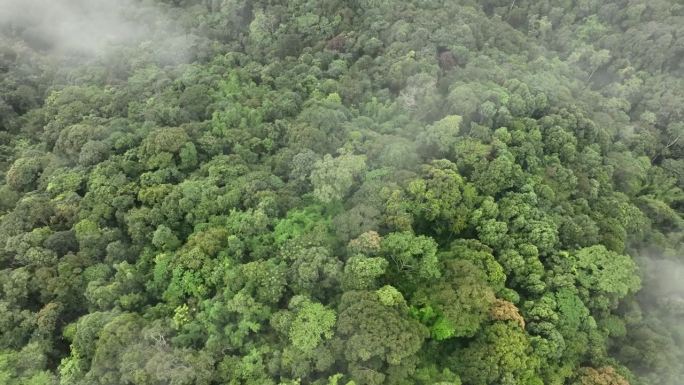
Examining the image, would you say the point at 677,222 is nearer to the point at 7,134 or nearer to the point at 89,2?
the point at 7,134

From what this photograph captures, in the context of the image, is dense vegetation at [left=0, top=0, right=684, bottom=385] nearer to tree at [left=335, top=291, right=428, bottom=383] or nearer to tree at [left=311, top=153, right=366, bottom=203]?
tree at [left=335, top=291, right=428, bottom=383]

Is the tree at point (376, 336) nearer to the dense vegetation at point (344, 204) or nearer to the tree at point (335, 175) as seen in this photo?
the dense vegetation at point (344, 204)

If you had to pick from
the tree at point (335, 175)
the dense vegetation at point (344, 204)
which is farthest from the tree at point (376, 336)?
the tree at point (335, 175)

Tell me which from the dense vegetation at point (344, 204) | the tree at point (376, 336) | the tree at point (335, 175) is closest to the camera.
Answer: the tree at point (376, 336)

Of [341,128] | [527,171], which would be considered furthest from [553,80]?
[341,128]

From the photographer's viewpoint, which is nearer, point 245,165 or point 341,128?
point 245,165

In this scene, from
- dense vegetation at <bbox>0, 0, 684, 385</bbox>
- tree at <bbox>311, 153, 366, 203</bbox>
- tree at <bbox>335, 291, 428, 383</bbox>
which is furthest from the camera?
tree at <bbox>311, 153, 366, 203</bbox>

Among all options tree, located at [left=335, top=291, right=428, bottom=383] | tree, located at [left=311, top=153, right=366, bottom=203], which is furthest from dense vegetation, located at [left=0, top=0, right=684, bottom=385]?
tree, located at [left=311, top=153, right=366, bottom=203]

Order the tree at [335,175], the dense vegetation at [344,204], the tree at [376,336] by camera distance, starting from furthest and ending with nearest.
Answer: the tree at [335,175] < the dense vegetation at [344,204] < the tree at [376,336]
